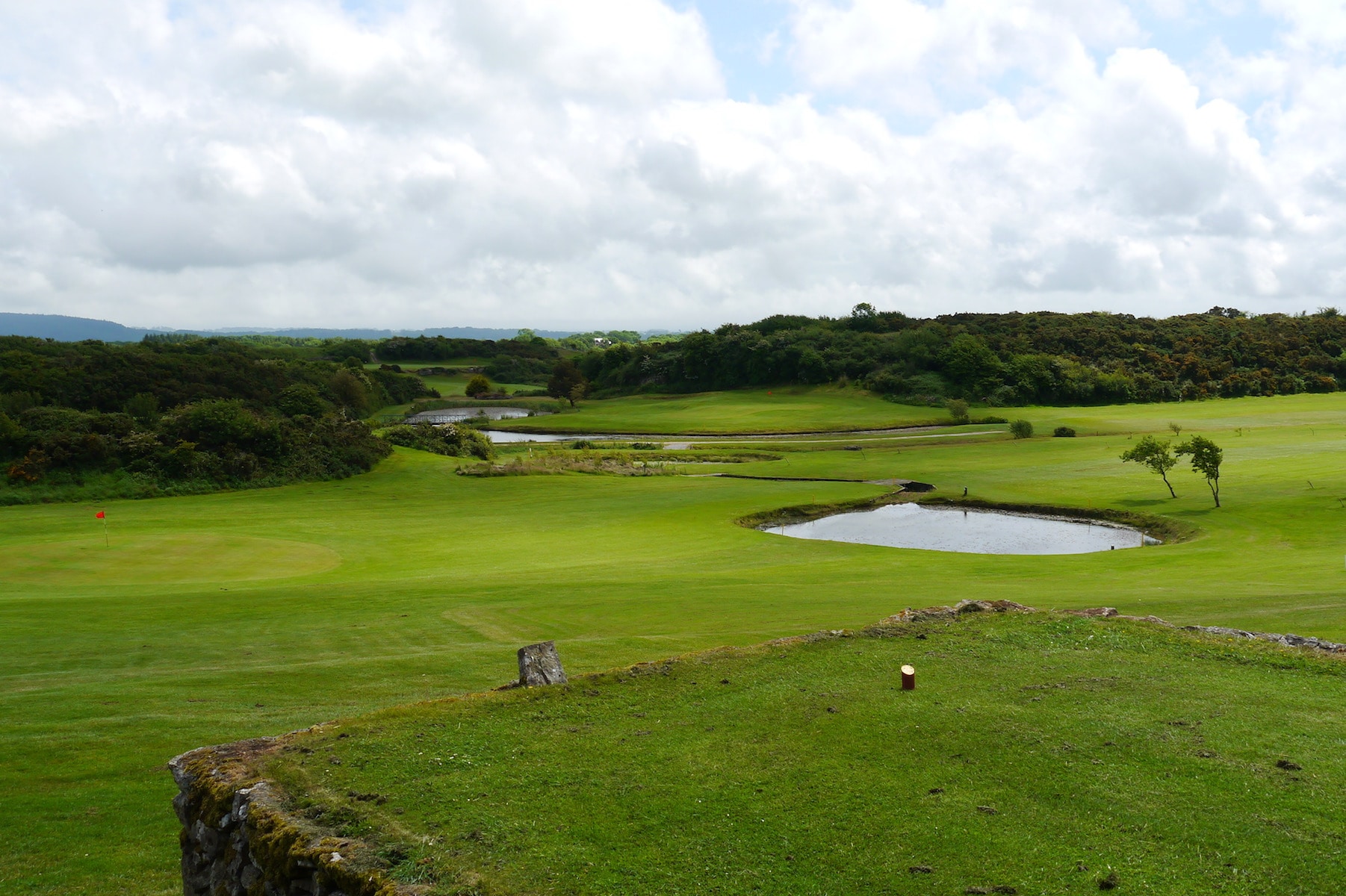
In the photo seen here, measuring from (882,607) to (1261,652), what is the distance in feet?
33.4

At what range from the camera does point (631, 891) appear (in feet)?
23.2

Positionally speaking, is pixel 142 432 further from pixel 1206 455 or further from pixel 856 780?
pixel 1206 455

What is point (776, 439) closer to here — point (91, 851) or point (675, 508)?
point (675, 508)

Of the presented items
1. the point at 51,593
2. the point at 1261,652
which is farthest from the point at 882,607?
the point at 51,593

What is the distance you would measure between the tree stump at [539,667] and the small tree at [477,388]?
153 m

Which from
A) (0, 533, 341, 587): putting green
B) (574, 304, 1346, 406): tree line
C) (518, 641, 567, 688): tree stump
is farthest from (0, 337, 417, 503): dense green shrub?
(574, 304, 1346, 406): tree line

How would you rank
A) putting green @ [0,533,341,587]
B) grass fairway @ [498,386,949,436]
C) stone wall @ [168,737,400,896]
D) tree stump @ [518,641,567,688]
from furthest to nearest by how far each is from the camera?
grass fairway @ [498,386,949,436] < putting green @ [0,533,341,587] < tree stump @ [518,641,567,688] < stone wall @ [168,737,400,896]

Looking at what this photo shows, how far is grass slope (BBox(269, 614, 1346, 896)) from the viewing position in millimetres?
7348

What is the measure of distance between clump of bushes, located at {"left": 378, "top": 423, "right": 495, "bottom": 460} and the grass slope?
224 feet

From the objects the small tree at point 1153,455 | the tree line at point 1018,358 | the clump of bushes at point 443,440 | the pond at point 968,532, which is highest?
the tree line at point 1018,358

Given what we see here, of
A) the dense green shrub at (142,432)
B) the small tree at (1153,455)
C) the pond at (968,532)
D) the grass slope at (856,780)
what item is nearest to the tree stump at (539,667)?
the grass slope at (856,780)

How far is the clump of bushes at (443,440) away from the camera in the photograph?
78500 mm

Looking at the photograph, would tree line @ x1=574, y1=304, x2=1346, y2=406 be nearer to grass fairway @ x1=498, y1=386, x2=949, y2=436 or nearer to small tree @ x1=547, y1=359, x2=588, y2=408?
grass fairway @ x1=498, y1=386, x2=949, y2=436

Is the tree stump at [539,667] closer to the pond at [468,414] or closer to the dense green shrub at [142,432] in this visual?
the dense green shrub at [142,432]
